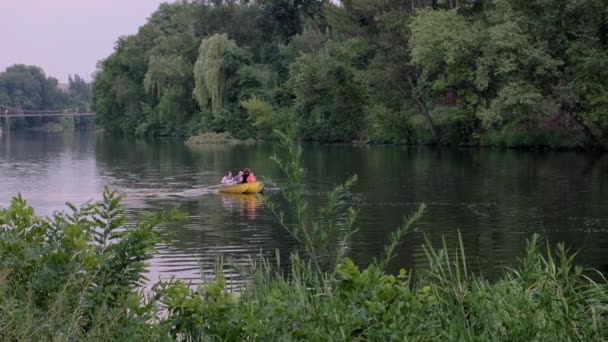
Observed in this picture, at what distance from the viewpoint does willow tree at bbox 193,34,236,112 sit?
68500 mm

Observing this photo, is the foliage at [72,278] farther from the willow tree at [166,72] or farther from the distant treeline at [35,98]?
the distant treeline at [35,98]

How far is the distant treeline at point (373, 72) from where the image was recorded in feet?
128

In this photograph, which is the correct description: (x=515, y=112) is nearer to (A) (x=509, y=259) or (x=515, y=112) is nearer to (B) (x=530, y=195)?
(B) (x=530, y=195)

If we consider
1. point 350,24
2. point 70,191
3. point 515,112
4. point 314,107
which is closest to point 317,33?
point 314,107

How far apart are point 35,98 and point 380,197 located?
150m

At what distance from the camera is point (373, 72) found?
52156 mm

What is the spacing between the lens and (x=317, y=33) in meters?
71.9

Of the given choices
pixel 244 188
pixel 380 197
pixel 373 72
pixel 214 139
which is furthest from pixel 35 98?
pixel 380 197

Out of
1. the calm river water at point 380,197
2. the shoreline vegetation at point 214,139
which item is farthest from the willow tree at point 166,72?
the calm river water at point 380,197

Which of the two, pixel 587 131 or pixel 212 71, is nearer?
pixel 587 131

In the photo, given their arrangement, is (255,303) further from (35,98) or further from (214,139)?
(35,98)

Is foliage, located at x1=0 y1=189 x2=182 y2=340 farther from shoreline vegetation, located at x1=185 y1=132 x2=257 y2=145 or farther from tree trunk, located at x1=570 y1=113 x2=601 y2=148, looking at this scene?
shoreline vegetation, located at x1=185 y1=132 x2=257 y2=145

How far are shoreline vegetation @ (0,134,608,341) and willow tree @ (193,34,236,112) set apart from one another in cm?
6216

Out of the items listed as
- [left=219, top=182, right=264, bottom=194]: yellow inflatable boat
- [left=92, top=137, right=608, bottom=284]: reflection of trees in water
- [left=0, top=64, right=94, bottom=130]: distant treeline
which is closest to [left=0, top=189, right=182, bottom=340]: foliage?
[left=92, top=137, right=608, bottom=284]: reflection of trees in water
